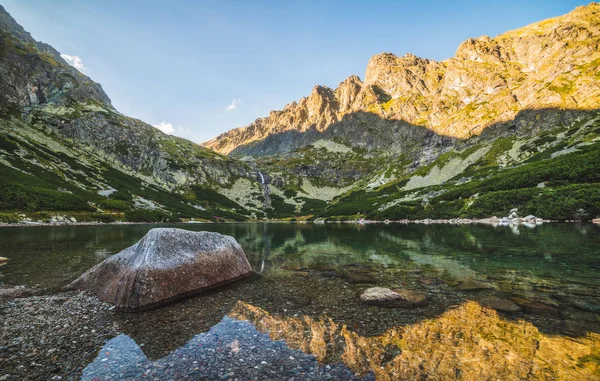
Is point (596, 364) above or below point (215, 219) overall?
above

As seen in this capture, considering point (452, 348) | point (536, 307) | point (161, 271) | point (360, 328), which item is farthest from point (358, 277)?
point (161, 271)

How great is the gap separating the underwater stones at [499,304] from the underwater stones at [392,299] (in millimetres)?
2727

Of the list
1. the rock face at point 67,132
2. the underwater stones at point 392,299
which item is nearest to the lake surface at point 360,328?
the underwater stones at point 392,299

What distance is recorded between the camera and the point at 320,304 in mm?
13891

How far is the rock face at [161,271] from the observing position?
45.2 feet

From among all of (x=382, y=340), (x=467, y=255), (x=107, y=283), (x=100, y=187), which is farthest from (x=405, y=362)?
(x=100, y=187)

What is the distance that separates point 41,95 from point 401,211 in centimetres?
23989

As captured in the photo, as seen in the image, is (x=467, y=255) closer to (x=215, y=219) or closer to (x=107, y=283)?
(x=107, y=283)

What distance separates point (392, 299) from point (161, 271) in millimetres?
12257

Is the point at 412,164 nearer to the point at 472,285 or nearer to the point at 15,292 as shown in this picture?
the point at 472,285

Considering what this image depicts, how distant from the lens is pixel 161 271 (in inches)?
575

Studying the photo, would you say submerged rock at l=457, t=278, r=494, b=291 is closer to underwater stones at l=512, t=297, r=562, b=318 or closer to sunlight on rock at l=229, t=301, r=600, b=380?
underwater stones at l=512, t=297, r=562, b=318

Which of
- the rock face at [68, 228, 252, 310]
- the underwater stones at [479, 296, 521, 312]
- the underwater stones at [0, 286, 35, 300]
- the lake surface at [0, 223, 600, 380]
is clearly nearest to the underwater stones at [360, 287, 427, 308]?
the lake surface at [0, 223, 600, 380]

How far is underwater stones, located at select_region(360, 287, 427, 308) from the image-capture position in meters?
13.4
